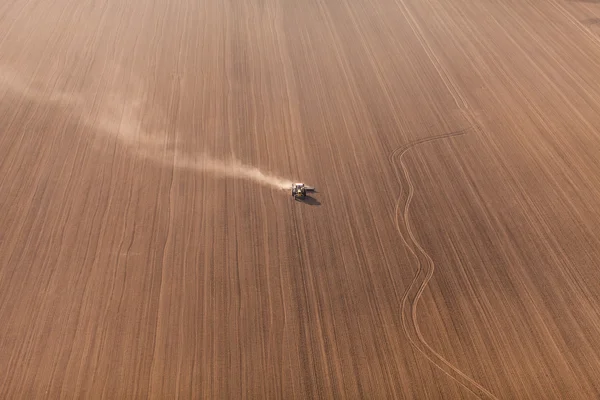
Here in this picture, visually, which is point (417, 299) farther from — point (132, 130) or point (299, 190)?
point (132, 130)

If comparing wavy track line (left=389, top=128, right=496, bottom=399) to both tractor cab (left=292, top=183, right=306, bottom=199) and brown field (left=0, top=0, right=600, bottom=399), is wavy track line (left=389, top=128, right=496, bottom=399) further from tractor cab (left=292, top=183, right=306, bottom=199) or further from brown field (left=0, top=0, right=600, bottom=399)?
tractor cab (left=292, top=183, right=306, bottom=199)

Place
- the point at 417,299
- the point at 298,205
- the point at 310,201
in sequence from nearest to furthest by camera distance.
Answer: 1. the point at 417,299
2. the point at 298,205
3. the point at 310,201

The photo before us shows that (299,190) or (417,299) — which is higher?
(299,190)

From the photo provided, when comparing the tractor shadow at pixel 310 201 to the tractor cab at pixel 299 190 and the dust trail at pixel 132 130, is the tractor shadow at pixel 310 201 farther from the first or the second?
the dust trail at pixel 132 130

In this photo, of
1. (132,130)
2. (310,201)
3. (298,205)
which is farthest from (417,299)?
(132,130)

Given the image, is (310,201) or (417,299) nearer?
(417,299)

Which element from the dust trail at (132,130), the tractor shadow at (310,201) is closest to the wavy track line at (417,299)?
the tractor shadow at (310,201)

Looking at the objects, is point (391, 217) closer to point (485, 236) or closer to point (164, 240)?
point (485, 236)

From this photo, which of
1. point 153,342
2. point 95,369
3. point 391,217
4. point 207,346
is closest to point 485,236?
point 391,217

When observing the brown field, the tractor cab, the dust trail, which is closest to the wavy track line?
the brown field
